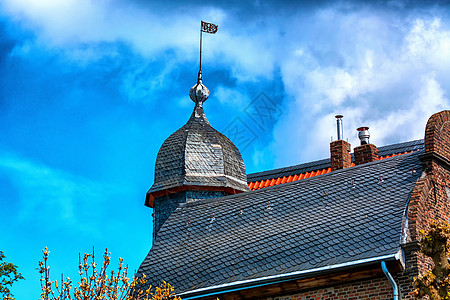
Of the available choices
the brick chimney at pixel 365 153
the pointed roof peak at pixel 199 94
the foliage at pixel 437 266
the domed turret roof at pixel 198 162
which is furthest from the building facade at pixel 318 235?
the pointed roof peak at pixel 199 94

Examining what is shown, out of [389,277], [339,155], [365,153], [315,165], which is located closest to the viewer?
[389,277]

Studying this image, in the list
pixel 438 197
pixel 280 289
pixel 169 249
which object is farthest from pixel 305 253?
pixel 169 249

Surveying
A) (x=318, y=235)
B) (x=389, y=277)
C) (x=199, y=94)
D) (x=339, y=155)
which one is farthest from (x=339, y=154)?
(x=389, y=277)

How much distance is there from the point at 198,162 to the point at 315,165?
581 cm

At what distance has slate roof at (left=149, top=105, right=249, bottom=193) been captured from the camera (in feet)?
82.8

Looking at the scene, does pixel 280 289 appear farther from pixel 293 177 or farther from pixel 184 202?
pixel 293 177

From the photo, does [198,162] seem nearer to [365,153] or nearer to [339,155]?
[339,155]

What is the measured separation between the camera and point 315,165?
29375 mm

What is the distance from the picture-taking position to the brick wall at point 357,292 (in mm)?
16312

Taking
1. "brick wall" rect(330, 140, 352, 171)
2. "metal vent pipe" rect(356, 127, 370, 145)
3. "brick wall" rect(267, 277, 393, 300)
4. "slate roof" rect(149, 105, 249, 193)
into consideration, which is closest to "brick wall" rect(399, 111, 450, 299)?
"brick wall" rect(267, 277, 393, 300)

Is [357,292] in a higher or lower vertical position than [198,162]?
lower

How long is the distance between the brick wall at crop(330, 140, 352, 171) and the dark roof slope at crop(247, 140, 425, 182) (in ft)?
8.29

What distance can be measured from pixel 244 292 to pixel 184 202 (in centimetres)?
724

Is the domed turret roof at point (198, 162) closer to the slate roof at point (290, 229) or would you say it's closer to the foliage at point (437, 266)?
the slate roof at point (290, 229)
